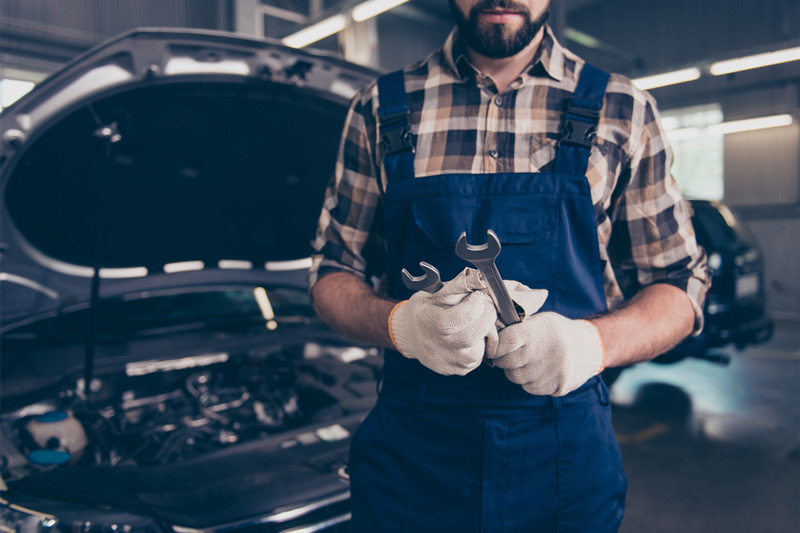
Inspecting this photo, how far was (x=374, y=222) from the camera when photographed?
1.11 meters

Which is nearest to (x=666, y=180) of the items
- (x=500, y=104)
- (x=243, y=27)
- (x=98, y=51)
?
(x=500, y=104)

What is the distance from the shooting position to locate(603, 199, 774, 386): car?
3.58 meters

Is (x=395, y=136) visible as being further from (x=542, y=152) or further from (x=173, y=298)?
(x=173, y=298)

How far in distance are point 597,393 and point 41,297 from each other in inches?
62.1

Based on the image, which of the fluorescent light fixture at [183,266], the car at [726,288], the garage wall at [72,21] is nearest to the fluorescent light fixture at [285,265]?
the fluorescent light fixture at [183,266]

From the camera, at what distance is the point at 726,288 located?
365cm

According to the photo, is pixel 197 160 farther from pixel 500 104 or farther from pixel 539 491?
pixel 539 491

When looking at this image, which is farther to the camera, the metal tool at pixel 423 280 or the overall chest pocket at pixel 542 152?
the overall chest pocket at pixel 542 152

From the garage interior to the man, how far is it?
1823 mm

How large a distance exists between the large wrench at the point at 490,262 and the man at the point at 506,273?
0.06ft

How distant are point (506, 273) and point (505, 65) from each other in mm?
395

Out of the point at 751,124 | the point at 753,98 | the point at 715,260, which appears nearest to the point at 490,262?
the point at 715,260

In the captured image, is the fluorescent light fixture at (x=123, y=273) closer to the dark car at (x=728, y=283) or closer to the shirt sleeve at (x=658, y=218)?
the shirt sleeve at (x=658, y=218)

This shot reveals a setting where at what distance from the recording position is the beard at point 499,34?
945 mm
